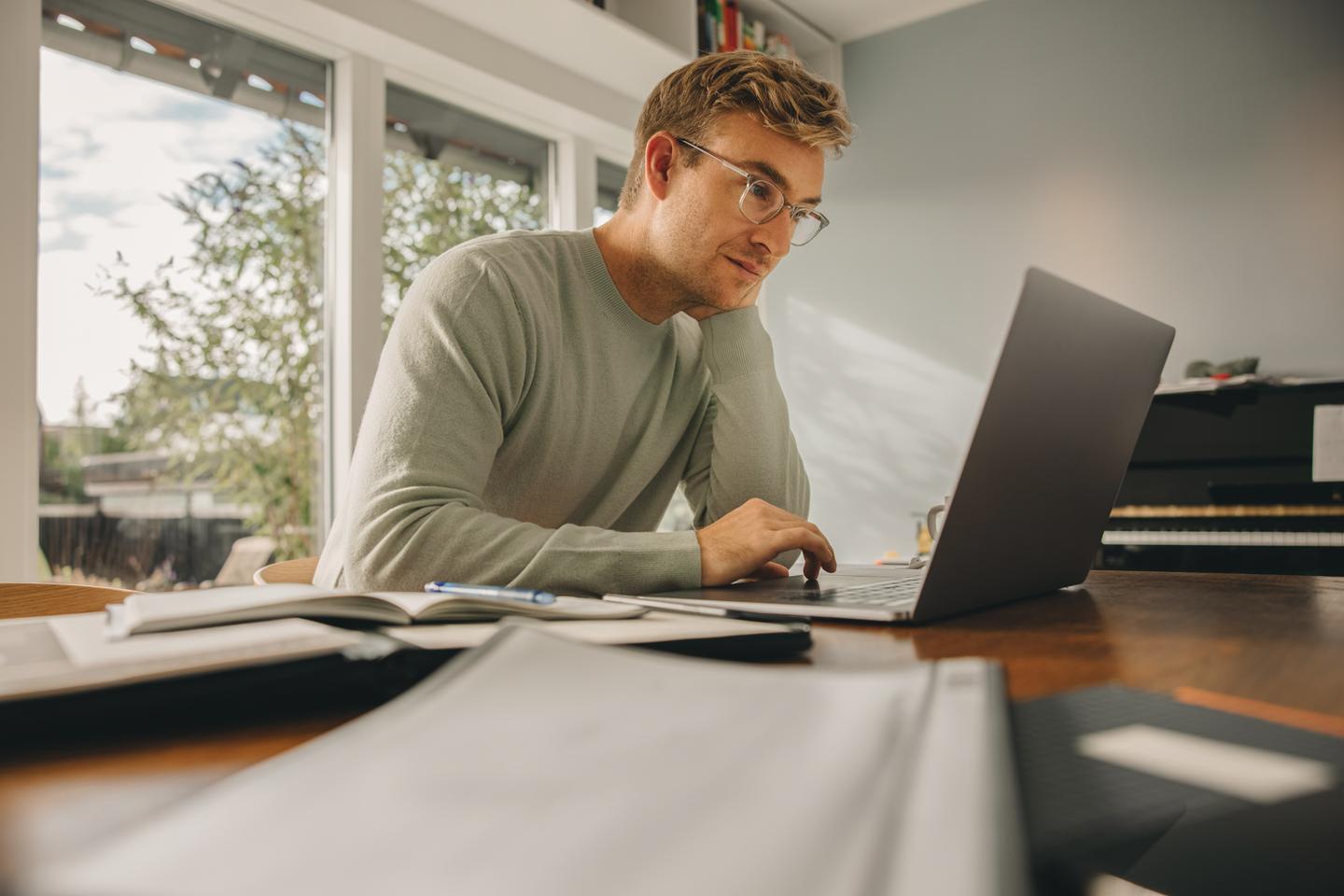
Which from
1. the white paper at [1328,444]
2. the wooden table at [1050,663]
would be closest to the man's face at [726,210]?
the wooden table at [1050,663]

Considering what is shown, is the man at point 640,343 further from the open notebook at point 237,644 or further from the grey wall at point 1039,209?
the grey wall at point 1039,209

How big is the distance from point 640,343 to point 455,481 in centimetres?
54

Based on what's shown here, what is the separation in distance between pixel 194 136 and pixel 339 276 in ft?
1.64

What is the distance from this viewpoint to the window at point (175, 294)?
6.93 feet

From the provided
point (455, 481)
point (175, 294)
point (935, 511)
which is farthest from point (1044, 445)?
point (175, 294)

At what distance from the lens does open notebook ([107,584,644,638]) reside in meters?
0.45

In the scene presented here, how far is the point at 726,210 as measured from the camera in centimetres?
Answer: 145

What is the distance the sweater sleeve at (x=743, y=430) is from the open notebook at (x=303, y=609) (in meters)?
0.87

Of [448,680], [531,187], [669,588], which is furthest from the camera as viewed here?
[531,187]

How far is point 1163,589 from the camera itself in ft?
3.04

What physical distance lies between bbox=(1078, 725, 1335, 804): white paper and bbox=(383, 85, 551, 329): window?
2645mm

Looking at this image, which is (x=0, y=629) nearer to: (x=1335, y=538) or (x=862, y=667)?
(x=862, y=667)

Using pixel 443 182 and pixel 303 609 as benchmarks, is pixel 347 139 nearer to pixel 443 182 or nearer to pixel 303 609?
pixel 443 182

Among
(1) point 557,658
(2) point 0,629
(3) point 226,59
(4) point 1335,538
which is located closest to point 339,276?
(3) point 226,59
